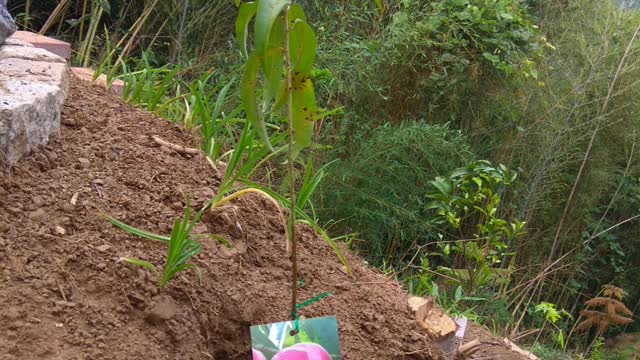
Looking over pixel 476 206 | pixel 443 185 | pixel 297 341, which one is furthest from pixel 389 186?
pixel 297 341

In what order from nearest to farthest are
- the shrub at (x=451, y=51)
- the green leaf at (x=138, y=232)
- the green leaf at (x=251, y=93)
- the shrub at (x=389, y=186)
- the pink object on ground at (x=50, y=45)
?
the green leaf at (x=251, y=93) → the green leaf at (x=138, y=232) → the pink object on ground at (x=50, y=45) → the shrub at (x=389, y=186) → the shrub at (x=451, y=51)

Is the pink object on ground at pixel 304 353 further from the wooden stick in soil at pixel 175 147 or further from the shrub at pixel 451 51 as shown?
the shrub at pixel 451 51

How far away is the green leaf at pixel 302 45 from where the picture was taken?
1580mm

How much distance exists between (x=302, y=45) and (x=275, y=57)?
74 millimetres

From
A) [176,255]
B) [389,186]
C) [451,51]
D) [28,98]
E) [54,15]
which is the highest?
[28,98]

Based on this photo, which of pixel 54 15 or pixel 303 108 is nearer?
pixel 303 108

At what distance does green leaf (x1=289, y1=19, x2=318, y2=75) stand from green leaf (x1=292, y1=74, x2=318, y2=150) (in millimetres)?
24

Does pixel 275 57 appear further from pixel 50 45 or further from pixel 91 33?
pixel 91 33

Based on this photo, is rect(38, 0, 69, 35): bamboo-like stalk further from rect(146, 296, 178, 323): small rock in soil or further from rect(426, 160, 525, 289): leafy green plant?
rect(146, 296, 178, 323): small rock in soil

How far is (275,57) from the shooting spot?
155cm

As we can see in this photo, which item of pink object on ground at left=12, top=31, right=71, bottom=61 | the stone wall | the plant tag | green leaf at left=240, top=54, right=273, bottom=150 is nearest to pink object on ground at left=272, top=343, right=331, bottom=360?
the plant tag

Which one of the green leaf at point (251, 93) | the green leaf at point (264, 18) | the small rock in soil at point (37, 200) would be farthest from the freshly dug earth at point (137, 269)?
the green leaf at point (264, 18)

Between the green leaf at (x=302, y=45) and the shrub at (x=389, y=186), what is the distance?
78.0 inches

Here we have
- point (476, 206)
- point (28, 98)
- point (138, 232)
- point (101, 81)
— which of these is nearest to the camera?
point (138, 232)
